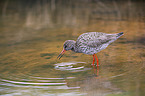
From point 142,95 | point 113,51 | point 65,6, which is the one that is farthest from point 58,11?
point 142,95

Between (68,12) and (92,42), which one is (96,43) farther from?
(68,12)

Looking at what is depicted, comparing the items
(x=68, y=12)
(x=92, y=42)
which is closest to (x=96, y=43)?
(x=92, y=42)

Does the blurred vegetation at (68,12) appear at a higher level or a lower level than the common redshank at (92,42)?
higher

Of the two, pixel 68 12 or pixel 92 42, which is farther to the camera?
pixel 68 12

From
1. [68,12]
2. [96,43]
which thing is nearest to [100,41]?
[96,43]

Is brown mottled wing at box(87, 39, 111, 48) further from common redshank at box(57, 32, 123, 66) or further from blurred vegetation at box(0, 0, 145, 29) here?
blurred vegetation at box(0, 0, 145, 29)

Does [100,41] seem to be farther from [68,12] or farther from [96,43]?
[68,12]

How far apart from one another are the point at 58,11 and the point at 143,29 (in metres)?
5.72

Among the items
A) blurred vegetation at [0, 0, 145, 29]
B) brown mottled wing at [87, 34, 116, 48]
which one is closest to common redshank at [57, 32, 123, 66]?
brown mottled wing at [87, 34, 116, 48]

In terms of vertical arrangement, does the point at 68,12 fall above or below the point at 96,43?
above

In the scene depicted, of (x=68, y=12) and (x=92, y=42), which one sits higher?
(x=68, y=12)

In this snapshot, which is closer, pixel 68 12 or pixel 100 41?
pixel 100 41

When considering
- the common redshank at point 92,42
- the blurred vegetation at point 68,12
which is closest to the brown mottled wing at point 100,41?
the common redshank at point 92,42

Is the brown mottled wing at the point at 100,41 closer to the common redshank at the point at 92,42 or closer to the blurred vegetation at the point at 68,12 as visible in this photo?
the common redshank at the point at 92,42
